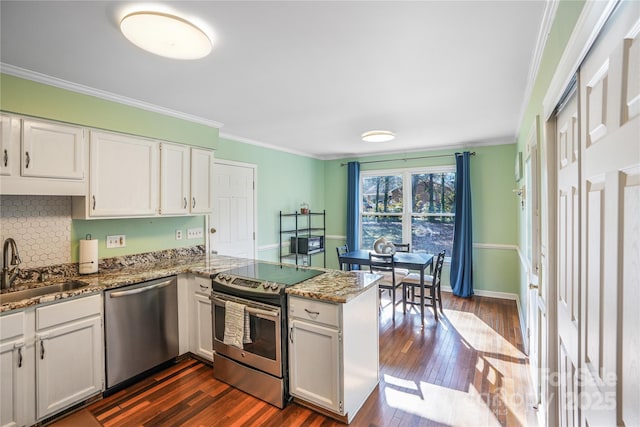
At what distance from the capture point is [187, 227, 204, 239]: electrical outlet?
3545 millimetres

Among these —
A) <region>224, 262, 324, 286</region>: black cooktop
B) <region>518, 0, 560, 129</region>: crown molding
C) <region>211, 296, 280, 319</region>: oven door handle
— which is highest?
<region>518, 0, 560, 129</region>: crown molding

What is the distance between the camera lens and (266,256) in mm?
4820

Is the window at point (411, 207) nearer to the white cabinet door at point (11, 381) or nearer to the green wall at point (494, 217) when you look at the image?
the green wall at point (494, 217)

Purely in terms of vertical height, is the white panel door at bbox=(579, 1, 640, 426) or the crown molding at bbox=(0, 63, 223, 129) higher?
the crown molding at bbox=(0, 63, 223, 129)

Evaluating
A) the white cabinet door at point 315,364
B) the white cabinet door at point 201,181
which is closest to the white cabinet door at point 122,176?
the white cabinet door at point 201,181

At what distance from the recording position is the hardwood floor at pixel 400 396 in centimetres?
204

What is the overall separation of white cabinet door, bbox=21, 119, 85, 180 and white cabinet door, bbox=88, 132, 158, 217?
0.11 metres

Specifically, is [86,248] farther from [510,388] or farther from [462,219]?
[462,219]

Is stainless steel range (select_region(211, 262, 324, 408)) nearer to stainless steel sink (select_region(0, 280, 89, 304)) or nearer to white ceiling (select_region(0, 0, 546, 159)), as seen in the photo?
stainless steel sink (select_region(0, 280, 89, 304))

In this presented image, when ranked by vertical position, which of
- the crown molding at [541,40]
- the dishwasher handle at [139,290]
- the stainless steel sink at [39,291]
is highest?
the crown molding at [541,40]

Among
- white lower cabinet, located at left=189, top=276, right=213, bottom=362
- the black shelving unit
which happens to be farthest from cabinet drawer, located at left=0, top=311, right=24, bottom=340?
the black shelving unit

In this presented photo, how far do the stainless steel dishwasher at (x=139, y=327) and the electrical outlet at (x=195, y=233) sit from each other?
0.88m

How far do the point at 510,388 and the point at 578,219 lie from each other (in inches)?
73.7

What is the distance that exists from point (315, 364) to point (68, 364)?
1740 mm
